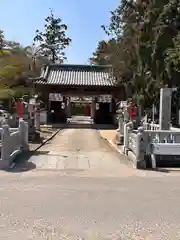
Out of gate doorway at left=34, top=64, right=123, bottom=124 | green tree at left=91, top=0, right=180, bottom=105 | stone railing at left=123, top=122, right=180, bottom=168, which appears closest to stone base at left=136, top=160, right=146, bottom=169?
stone railing at left=123, top=122, right=180, bottom=168

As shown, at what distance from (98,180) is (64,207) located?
2.93 meters

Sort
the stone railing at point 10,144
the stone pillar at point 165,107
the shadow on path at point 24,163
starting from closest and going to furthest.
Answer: the shadow on path at point 24,163 → the stone railing at point 10,144 → the stone pillar at point 165,107

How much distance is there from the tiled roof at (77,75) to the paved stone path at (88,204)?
25746 mm

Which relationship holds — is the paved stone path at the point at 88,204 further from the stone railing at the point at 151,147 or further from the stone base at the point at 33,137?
the stone base at the point at 33,137

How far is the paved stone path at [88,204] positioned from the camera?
223 inches

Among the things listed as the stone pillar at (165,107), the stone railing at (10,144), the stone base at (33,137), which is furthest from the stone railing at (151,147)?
the stone base at (33,137)

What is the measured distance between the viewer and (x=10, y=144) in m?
12.6

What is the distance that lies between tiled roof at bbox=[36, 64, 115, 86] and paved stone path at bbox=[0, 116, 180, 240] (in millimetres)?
25746

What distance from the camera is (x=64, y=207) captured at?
23.0 ft

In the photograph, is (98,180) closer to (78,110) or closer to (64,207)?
(64,207)

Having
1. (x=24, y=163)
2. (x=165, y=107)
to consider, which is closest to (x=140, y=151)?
(x=24, y=163)

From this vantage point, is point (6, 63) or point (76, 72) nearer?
point (6, 63)

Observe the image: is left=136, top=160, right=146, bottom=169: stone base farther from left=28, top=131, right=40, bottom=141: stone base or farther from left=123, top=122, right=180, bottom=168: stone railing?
left=28, top=131, right=40, bottom=141: stone base

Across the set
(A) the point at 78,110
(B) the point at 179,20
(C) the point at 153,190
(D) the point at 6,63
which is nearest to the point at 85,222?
(C) the point at 153,190
